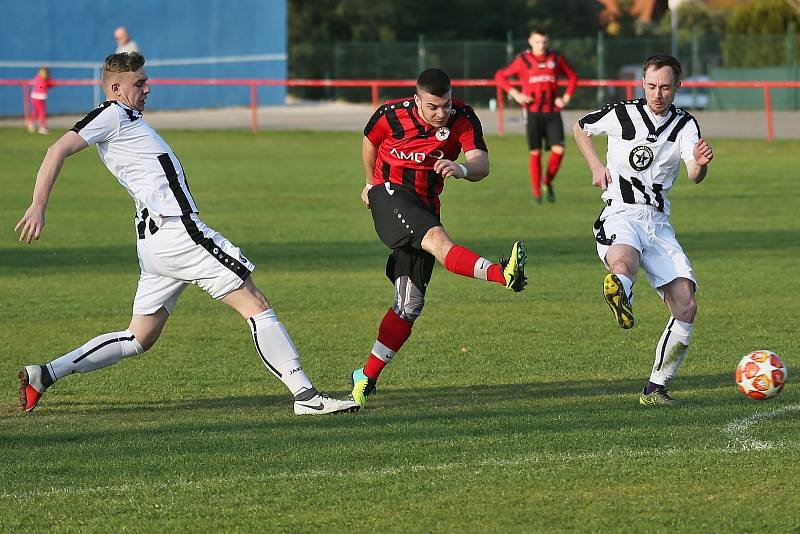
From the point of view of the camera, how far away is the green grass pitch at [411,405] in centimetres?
539

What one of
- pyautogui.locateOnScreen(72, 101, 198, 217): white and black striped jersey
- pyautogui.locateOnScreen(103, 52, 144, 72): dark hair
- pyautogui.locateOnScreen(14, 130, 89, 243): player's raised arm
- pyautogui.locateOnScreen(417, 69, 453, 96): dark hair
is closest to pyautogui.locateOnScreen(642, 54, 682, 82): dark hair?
pyautogui.locateOnScreen(417, 69, 453, 96): dark hair

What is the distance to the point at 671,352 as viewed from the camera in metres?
7.34

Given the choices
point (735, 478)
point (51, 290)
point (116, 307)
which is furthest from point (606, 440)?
point (51, 290)

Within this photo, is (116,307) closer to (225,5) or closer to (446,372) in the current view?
(446,372)

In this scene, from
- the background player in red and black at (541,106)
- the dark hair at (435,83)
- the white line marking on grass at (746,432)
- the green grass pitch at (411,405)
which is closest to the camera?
the green grass pitch at (411,405)

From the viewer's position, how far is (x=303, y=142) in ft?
102

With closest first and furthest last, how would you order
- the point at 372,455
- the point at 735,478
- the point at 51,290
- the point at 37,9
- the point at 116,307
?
the point at 735,478 < the point at 372,455 < the point at 116,307 < the point at 51,290 < the point at 37,9

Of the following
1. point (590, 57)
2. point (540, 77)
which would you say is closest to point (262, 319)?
point (540, 77)

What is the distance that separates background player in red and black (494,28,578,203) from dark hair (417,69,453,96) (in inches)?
429

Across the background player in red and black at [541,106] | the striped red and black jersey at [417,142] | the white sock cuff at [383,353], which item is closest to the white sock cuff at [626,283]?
the striped red and black jersey at [417,142]

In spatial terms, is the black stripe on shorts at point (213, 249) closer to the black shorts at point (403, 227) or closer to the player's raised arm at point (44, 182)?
the player's raised arm at point (44, 182)

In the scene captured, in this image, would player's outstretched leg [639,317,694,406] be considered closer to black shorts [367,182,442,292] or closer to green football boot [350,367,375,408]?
black shorts [367,182,442,292]

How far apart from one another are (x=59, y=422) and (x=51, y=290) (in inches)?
199

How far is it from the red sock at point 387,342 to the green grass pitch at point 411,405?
182 millimetres
